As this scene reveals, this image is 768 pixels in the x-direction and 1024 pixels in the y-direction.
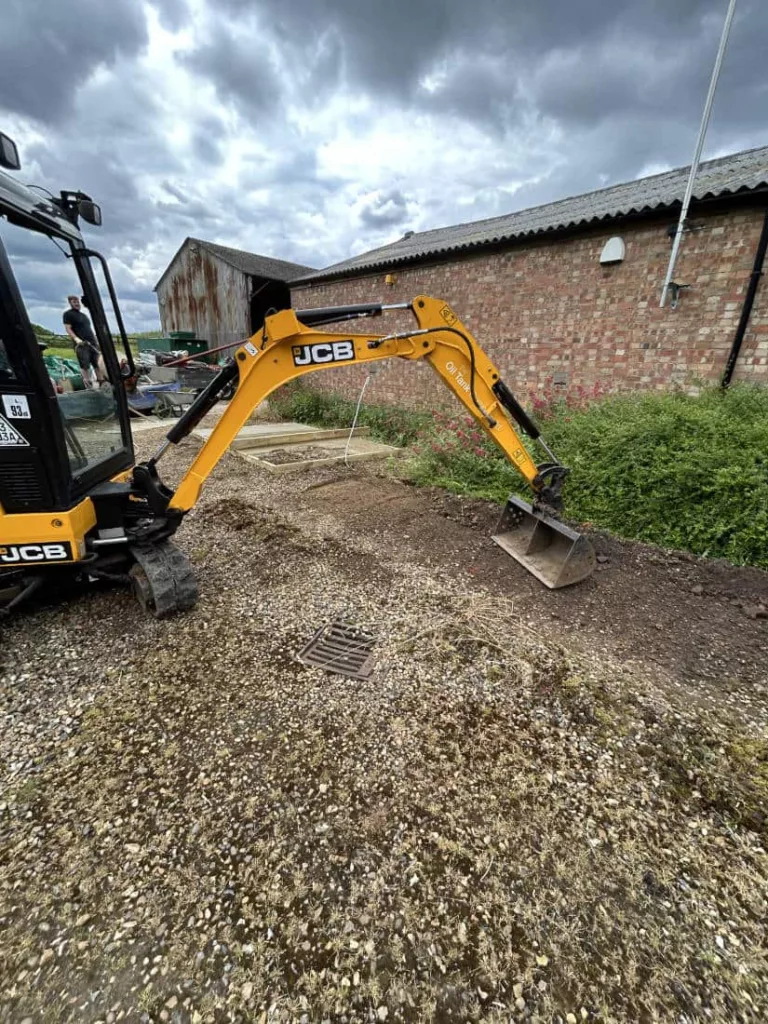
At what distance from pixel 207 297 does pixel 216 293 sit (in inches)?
36.2

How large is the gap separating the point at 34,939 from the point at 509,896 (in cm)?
173

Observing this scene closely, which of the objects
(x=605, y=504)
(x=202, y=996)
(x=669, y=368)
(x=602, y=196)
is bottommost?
(x=202, y=996)

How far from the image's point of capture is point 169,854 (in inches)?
72.8

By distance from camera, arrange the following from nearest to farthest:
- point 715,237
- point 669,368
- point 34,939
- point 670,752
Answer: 1. point 34,939
2. point 670,752
3. point 715,237
4. point 669,368

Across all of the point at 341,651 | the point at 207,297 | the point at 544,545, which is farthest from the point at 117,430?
the point at 207,297

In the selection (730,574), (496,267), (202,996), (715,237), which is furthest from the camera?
(496,267)

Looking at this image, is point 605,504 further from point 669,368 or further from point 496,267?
point 496,267

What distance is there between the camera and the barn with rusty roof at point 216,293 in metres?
18.2

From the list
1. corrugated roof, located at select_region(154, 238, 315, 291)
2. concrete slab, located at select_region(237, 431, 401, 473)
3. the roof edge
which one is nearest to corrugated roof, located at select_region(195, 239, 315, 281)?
corrugated roof, located at select_region(154, 238, 315, 291)

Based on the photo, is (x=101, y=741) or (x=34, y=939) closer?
(x=34, y=939)

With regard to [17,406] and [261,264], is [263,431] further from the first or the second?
[261,264]

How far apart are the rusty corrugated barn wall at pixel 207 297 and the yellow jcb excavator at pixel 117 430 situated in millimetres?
16174

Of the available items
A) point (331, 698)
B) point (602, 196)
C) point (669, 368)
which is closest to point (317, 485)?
point (331, 698)

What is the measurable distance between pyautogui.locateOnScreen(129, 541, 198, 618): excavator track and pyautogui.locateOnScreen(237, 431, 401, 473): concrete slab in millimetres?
4113
